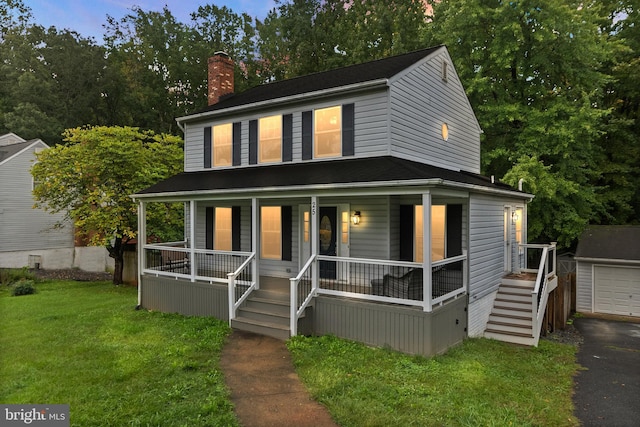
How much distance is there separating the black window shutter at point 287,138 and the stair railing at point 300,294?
13.2 feet

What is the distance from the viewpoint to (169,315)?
35.7 feet

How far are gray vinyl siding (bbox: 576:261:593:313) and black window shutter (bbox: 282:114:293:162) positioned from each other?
1350 cm

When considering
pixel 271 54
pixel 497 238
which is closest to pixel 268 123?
pixel 497 238

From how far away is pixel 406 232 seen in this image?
10086 millimetres

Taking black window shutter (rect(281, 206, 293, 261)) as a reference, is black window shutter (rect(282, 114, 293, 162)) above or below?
above

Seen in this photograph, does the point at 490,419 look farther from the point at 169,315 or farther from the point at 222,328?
the point at 169,315

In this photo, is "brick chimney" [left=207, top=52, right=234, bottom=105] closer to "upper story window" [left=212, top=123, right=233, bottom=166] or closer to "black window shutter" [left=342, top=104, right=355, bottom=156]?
"upper story window" [left=212, top=123, right=233, bottom=166]

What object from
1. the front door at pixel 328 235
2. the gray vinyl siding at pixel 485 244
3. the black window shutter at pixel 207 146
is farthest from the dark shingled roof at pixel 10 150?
the gray vinyl siding at pixel 485 244

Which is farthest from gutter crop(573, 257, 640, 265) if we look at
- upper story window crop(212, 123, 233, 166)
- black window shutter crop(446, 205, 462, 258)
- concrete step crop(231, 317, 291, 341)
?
upper story window crop(212, 123, 233, 166)

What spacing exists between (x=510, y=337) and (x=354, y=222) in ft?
17.5

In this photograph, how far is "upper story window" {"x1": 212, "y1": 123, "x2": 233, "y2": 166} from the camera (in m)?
13.3

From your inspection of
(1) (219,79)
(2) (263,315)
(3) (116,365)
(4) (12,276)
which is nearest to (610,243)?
(2) (263,315)

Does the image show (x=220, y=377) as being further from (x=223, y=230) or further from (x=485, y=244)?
(x=485, y=244)

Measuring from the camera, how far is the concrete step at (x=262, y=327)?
8594 millimetres
